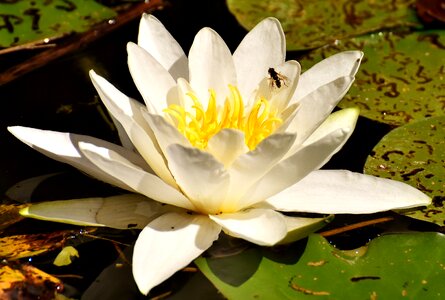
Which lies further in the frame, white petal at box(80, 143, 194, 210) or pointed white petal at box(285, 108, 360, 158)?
pointed white petal at box(285, 108, 360, 158)

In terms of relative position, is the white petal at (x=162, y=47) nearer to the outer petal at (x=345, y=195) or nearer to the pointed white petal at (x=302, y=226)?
the outer petal at (x=345, y=195)

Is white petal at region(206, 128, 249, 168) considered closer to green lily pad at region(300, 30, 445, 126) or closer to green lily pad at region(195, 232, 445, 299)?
green lily pad at region(195, 232, 445, 299)

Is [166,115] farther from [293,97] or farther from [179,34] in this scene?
[179,34]

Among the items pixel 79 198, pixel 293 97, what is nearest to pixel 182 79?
pixel 293 97

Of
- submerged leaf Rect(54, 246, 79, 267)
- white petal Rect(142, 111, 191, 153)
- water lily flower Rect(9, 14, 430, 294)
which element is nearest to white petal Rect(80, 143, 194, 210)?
water lily flower Rect(9, 14, 430, 294)

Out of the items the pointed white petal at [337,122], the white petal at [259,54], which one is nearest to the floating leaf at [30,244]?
the white petal at [259,54]

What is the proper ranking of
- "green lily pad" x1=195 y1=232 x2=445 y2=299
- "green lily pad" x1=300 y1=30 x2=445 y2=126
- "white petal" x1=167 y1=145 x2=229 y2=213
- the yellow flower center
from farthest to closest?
"green lily pad" x1=300 y1=30 x2=445 y2=126
the yellow flower center
"green lily pad" x1=195 y1=232 x2=445 y2=299
"white petal" x1=167 y1=145 x2=229 y2=213

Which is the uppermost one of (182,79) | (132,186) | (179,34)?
(182,79)

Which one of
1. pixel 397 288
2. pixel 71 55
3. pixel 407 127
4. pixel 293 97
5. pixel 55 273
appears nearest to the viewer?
pixel 397 288
